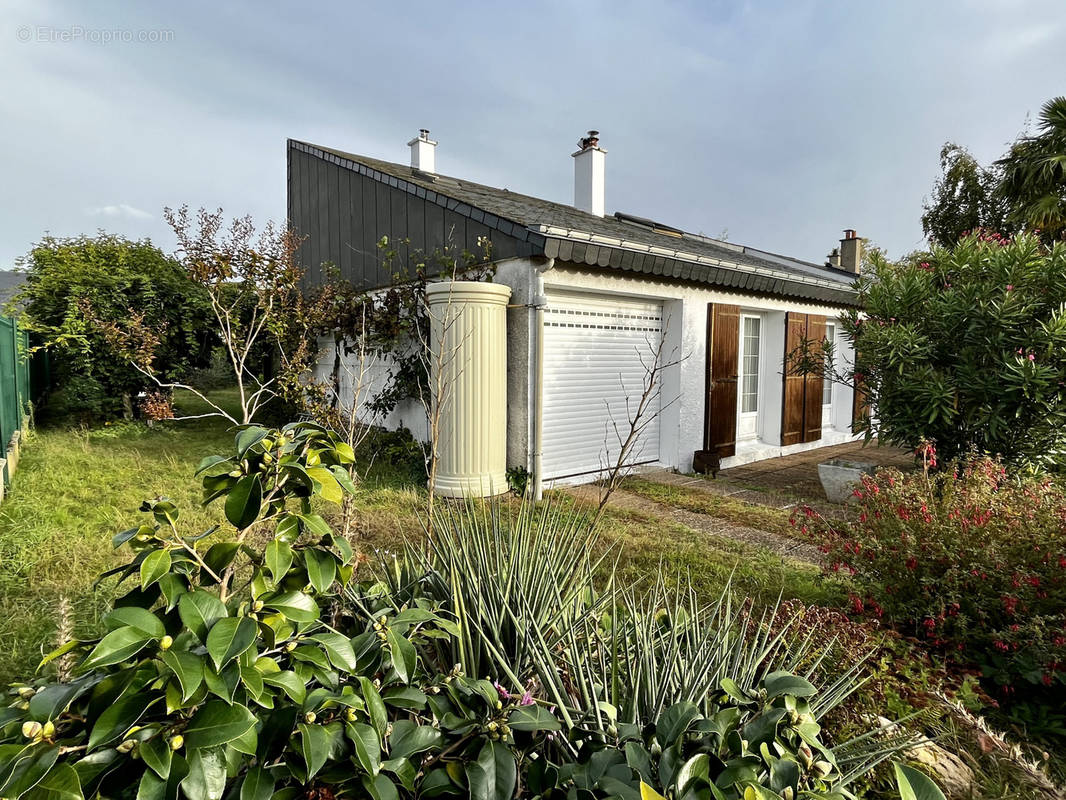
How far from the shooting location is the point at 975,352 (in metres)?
5.26

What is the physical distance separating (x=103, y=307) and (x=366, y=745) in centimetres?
1070

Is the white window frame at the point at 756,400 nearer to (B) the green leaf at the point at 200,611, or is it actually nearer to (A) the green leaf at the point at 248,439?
(A) the green leaf at the point at 248,439

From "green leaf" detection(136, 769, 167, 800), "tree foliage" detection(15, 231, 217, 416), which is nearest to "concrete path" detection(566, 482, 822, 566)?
"green leaf" detection(136, 769, 167, 800)

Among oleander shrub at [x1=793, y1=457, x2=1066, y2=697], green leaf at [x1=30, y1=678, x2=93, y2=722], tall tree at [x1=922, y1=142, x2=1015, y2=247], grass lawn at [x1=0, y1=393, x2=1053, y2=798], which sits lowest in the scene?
grass lawn at [x1=0, y1=393, x2=1053, y2=798]

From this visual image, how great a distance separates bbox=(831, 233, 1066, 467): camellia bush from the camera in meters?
4.89

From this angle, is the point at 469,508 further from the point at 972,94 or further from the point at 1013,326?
the point at 972,94

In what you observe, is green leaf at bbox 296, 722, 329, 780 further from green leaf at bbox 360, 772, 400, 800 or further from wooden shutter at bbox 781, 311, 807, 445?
wooden shutter at bbox 781, 311, 807, 445

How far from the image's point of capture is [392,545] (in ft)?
13.4

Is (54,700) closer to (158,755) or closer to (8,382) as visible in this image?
(158,755)

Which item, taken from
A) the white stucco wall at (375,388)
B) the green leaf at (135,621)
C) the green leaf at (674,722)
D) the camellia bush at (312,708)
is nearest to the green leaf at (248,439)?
the camellia bush at (312,708)

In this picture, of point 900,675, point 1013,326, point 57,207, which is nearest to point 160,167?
point 57,207

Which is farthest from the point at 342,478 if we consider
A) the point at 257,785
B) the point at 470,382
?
the point at 470,382

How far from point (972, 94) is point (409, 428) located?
44.5 ft

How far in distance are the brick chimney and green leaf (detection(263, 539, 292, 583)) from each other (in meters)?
18.0
